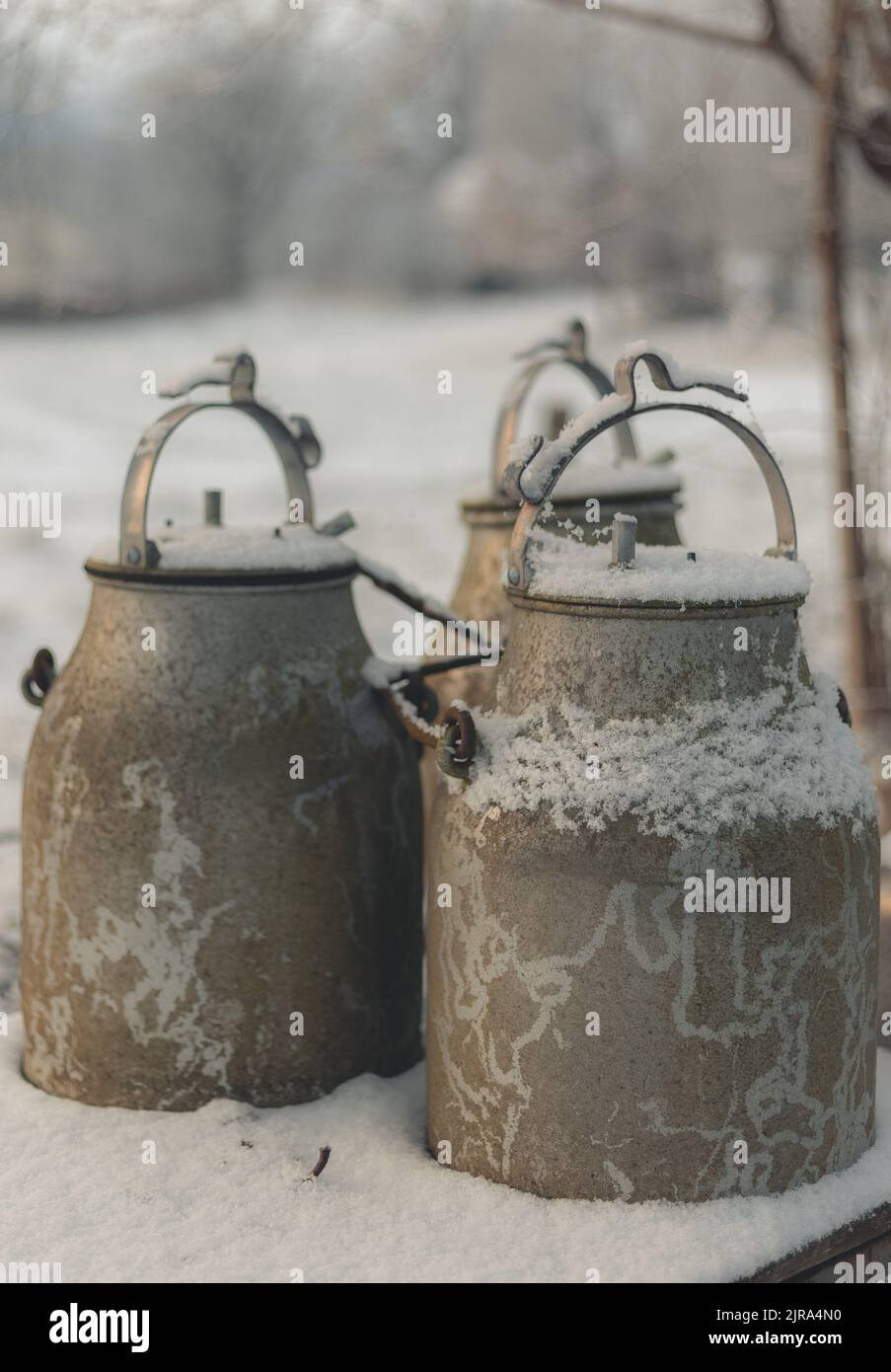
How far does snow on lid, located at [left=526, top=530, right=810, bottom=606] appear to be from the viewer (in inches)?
105

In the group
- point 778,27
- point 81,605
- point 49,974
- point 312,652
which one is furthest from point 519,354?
point 81,605

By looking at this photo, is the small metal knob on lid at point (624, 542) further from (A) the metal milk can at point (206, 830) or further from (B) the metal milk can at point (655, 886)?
(A) the metal milk can at point (206, 830)

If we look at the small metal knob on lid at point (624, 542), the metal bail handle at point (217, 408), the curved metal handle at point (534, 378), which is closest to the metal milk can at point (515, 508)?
the curved metal handle at point (534, 378)

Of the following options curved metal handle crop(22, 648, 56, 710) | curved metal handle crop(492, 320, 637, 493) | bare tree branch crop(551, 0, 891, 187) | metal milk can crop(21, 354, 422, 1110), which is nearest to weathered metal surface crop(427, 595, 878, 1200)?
metal milk can crop(21, 354, 422, 1110)

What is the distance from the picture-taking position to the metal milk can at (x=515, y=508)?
160 inches

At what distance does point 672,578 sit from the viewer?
2699 millimetres

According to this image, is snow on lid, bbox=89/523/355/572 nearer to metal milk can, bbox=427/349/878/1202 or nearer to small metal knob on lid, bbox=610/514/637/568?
metal milk can, bbox=427/349/878/1202

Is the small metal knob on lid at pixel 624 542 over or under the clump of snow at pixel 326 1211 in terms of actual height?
over

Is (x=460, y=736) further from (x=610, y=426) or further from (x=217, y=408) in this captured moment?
(x=217, y=408)

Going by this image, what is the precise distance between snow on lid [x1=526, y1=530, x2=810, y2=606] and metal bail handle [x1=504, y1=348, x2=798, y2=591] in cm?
5

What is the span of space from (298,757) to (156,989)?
0.58 meters

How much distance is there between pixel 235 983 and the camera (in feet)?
10.2

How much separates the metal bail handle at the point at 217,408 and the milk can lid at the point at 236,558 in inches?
2.0
